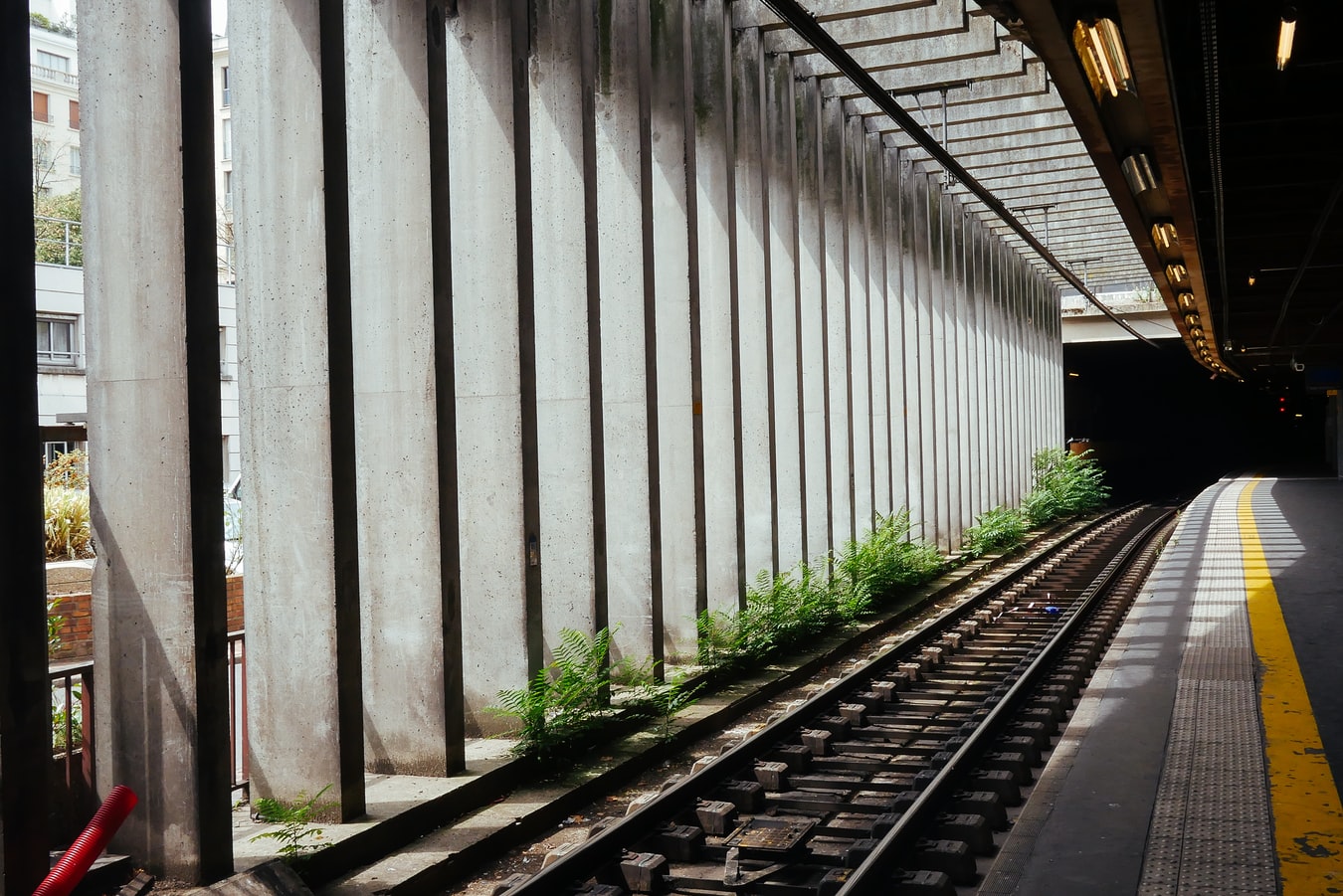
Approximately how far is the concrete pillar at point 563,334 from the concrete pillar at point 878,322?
8758 millimetres

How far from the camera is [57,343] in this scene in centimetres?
1603

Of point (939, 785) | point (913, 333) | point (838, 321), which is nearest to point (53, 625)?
point (939, 785)

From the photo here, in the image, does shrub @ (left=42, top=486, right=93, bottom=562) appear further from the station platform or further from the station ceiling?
the station platform

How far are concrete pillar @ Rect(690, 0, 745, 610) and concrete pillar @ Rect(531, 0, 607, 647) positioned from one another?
Answer: 8.44 ft

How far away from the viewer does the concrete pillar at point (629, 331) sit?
30.3 ft

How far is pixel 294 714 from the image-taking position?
606cm

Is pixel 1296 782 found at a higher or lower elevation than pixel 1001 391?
lower

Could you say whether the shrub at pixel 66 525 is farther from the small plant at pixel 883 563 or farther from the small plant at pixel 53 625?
the small plant at pixel 883 563

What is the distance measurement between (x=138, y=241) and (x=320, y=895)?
309 centimetres

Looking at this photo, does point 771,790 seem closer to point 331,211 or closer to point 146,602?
point 146,602

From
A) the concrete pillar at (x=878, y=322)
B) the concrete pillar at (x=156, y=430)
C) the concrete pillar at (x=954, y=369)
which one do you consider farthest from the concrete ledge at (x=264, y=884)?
the concrete pillar at (x=954, y=369)

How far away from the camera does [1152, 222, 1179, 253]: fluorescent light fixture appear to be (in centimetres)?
1302

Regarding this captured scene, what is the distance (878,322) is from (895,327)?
0.89 metres

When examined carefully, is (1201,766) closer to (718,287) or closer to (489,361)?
(489,361)
